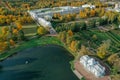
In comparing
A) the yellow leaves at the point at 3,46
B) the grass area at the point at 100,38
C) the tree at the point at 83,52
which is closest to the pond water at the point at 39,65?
the tree at the point at 83,52

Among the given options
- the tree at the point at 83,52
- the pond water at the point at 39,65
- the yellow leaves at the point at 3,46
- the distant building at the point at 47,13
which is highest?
the distant building at the point at 47,13

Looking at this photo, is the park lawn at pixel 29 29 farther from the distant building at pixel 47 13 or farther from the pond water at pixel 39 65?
the pond water at pixel 39 65

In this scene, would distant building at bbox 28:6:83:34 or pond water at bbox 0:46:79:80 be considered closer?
pond water at bbox 0:46:79:80

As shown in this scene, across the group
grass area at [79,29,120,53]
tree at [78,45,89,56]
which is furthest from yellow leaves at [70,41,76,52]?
grass area at [79,29,120,53]

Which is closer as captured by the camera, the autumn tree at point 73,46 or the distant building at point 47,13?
the autumn tree at point 73,46

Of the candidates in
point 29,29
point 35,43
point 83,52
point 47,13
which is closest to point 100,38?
point 83,52

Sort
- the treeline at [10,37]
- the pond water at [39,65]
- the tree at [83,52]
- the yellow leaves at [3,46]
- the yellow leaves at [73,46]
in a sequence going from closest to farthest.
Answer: the pond water at [39,65], the tree at [83,52], the yellow leaves at [73,46], the yellow leaves at [3,46], the treeline at [10,37]

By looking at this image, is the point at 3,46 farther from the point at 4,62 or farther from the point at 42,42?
the point at 42,42

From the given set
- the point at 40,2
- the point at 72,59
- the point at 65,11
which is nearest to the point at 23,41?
the point at 72,59

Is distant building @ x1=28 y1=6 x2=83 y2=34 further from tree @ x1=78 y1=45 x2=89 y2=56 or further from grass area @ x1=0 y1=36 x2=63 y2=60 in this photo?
tree @ x1=78 y1=45 x2=89 y2=56
